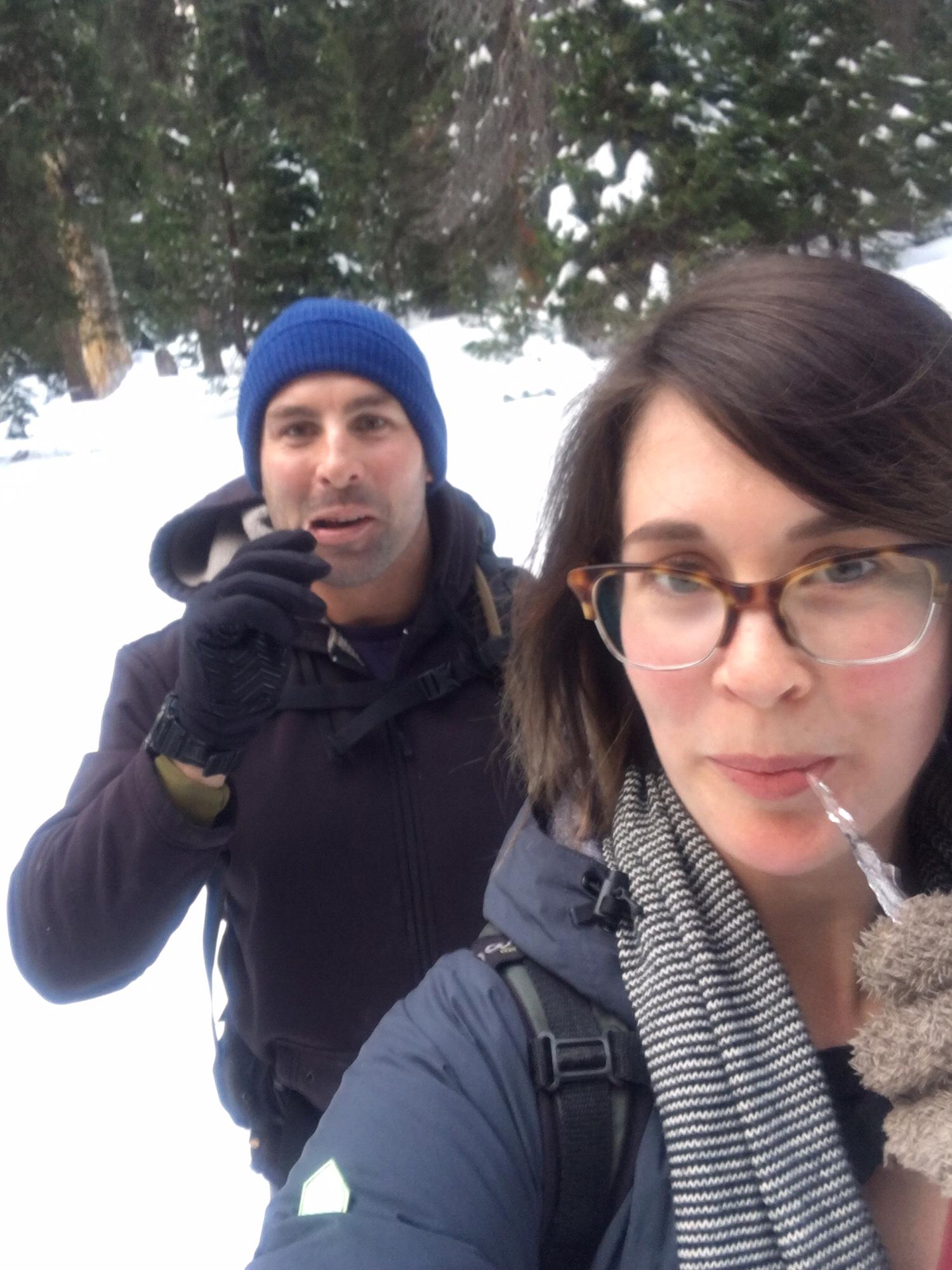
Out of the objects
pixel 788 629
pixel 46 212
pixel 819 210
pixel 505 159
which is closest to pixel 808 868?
pixel 788 629

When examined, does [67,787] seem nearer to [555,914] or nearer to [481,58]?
[555,914]

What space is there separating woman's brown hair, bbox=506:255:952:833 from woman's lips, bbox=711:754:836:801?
10.2 inches

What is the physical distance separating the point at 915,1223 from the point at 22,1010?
2923 millimetres

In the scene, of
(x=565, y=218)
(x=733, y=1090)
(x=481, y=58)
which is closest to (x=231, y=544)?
(x=733, y=1090)

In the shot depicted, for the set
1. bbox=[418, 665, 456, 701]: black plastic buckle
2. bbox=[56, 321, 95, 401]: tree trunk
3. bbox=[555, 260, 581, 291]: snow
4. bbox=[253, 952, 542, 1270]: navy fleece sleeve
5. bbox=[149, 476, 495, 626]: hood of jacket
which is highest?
bbox=[56, 321, 95, 401]: tree trunk

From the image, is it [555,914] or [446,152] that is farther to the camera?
[446,152]

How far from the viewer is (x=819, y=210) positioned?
11.7 meters

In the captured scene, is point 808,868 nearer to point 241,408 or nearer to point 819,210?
point 241,408

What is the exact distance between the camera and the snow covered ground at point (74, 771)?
2.59 metres

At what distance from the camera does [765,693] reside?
3.55ft

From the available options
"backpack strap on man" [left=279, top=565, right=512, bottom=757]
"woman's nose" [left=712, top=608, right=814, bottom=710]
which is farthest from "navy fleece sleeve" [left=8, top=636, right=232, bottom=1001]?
"woman's nose" [left=712, top=608, right=814, bottom=710]

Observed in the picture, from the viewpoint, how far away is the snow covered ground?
259cm

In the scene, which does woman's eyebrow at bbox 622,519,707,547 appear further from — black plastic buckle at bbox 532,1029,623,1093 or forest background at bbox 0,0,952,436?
forest background at bbox 0,0,952,436

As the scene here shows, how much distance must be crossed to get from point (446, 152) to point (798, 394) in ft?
52.8
